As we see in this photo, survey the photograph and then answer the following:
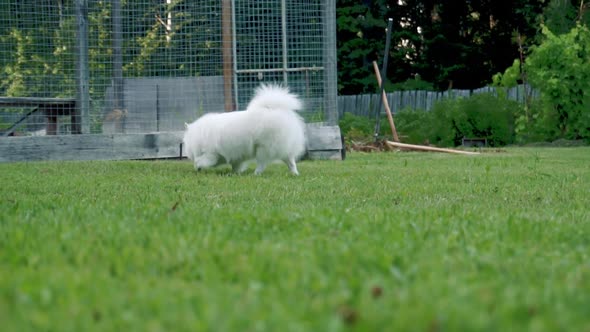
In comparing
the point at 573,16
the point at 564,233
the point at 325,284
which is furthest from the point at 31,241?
the point at 573,16

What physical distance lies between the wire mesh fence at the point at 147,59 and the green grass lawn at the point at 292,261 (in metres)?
5.35

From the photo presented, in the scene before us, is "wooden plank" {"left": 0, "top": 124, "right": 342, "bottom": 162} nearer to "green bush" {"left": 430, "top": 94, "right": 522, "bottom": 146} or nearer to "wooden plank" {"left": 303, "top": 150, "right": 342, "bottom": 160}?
"wooden plank" {"left": 303, "top": 150, "right": 342, "bottom": 160}

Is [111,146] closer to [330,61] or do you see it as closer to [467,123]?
[330,61]

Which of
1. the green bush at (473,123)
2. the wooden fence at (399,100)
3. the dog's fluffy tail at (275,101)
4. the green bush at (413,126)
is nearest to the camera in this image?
the dog's fluffy tail at (275,101)

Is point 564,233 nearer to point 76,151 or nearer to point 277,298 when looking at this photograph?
point 277,298

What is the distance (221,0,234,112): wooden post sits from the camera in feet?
39.2

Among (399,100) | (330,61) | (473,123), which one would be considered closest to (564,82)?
(473,123)

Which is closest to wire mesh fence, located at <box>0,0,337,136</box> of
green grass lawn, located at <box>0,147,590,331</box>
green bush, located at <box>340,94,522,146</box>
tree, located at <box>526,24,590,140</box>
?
green grass lawn, located at <box>0,147,590,331</box>

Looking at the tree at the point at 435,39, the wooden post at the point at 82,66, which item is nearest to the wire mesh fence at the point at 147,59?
the wooden post at the point at 82,66

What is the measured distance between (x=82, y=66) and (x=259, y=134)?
3.86 meters

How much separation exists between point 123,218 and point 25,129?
8188 millimetres

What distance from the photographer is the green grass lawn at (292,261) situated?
211cm

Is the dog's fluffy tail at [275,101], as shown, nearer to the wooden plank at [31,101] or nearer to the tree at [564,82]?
the wooden plank at [31,101]

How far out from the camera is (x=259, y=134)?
29.5 feet
